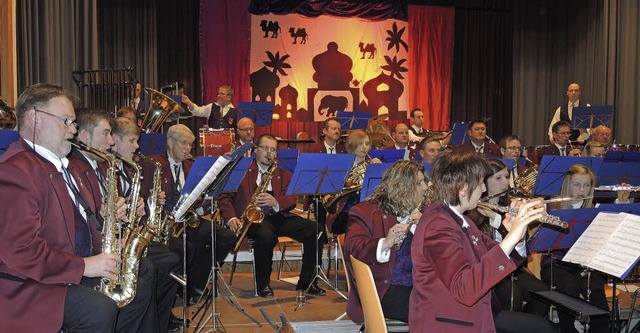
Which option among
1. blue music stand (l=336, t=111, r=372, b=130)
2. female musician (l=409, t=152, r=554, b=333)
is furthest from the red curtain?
female musician (l=409, t=152, r=554, b=333)

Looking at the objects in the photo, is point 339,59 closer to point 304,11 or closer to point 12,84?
point 304,11

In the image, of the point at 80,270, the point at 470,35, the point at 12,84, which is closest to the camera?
the point at 80,270

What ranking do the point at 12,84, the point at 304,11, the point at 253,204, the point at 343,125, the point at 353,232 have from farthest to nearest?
the point at 304,11 → the point at 343,125 → the point at 12,84 → the point at 253,204 → the point at 353,232

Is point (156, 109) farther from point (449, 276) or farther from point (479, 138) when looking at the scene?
point (449, 276)

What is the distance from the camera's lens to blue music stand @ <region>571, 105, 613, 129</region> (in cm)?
984

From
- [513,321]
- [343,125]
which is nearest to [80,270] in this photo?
[513,321]

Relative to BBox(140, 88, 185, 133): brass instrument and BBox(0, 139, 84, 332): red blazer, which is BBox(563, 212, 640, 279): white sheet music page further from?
BBox(140, 88, 185, 133): brass instrument

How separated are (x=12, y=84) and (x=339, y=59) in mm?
7162

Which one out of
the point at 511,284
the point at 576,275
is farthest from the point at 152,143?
the point at 576,275

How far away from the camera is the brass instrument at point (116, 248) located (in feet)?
12.6

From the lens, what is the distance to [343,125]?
34.5 ft

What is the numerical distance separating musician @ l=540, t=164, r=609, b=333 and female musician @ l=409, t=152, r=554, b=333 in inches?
84.0

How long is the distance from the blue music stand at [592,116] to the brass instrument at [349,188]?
173 inches

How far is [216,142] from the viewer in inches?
352
